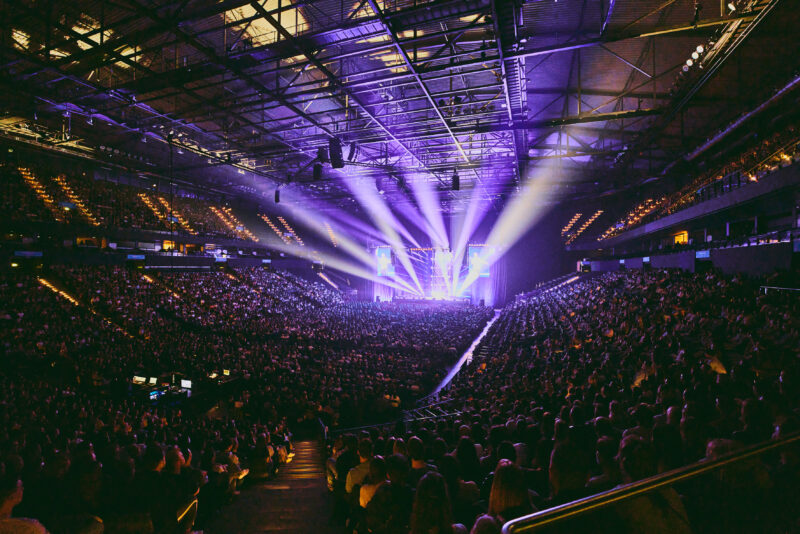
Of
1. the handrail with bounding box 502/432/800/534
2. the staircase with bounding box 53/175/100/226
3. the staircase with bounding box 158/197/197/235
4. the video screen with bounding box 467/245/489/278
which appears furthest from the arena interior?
the video screen with bounding box 467/245/489/278

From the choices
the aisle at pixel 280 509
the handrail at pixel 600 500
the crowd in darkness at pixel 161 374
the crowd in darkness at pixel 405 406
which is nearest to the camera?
the handrail at pixel 600 500

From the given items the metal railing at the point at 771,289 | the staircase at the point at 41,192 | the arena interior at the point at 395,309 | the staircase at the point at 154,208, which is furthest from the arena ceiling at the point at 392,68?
the staircase at the point at 154,208

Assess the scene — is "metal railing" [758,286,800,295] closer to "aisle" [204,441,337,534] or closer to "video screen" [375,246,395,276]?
"aisle" [204,441,337,534]

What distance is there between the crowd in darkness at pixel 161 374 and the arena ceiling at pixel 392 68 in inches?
292

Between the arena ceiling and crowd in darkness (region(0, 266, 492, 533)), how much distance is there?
7419 mm

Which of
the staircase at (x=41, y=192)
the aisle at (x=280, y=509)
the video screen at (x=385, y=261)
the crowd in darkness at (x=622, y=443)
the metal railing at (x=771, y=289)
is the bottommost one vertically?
the aisle at (x=280, y=509)

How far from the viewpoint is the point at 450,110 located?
12648 mm

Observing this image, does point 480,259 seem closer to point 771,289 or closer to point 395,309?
point 395,309

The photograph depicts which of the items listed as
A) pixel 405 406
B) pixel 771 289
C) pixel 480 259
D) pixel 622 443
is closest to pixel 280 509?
pixel 622 443

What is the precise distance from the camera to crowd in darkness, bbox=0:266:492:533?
9.11 ft

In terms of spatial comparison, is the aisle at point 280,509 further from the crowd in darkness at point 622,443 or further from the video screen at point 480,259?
the video screen at point 480,259

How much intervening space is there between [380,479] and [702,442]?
2.19m

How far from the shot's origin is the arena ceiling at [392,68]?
7793mm

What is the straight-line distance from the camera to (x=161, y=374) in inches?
449
